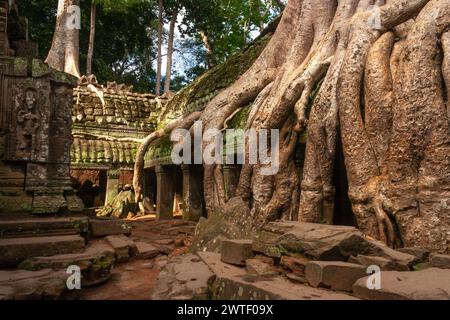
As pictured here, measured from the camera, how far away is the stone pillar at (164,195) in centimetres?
836

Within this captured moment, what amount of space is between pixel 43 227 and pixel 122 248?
88cm

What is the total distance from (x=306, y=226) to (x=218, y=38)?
17231 millimetres

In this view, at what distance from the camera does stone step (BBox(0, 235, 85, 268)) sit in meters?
3.23

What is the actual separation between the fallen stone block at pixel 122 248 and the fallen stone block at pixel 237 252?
4.27ft

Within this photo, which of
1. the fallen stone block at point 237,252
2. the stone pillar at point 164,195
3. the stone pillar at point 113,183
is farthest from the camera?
the stone pillar at point 113,183

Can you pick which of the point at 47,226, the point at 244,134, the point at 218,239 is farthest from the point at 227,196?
the point at 47,226

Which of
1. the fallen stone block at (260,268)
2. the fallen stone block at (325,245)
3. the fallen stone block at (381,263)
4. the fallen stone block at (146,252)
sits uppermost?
the fallen stone block at (325,245)

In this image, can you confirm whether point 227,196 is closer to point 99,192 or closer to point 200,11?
point 99,192

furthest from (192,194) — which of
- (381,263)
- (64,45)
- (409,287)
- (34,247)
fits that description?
(64,45)

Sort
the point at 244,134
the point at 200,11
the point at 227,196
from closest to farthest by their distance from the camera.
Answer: the point at 244,134 → the point at 227,196 → the point at 200,11

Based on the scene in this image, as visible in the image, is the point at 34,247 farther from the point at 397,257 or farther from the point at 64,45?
the point at 64,45

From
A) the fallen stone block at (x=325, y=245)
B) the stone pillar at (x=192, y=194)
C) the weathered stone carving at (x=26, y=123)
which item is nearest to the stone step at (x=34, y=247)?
the weathered stone carving at (x=26, y=123)

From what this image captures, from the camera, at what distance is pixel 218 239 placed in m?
4.08

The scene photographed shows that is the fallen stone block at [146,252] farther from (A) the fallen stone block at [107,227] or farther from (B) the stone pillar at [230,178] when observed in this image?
(B) the stone pillar at [230,178]
